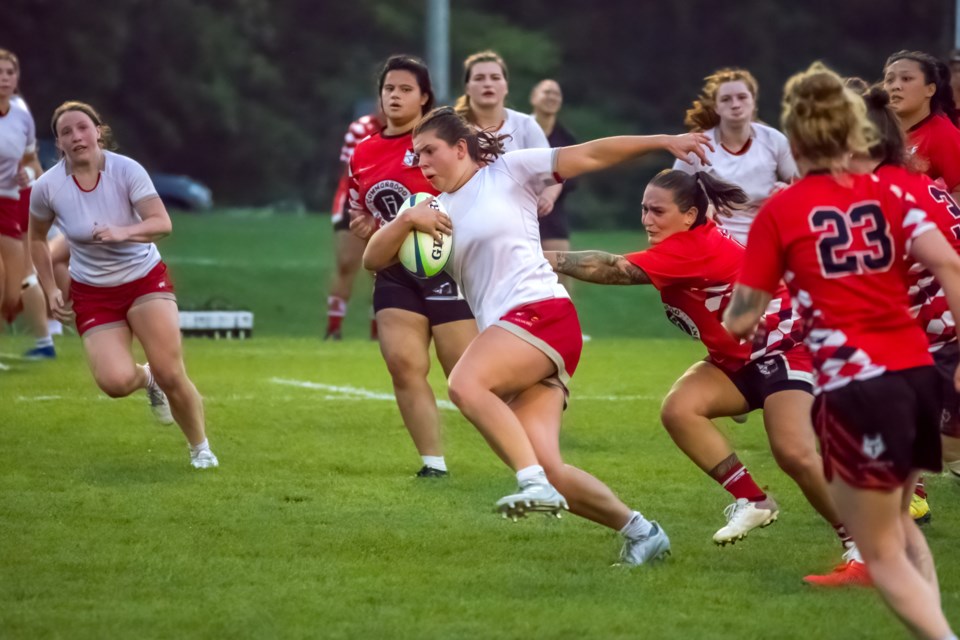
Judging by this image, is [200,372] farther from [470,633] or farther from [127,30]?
[127,30]

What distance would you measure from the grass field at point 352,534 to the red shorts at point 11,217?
3.73 feet

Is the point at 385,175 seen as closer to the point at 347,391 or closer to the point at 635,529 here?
the point at 635,529

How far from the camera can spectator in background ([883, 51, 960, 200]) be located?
24.8ft

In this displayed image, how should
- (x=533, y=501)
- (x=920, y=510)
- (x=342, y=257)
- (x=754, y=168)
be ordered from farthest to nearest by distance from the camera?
1. (x=342, y=257)
2. (x=754, y=168)
3. (x=920, y=510)
4. (x=533, y=501)

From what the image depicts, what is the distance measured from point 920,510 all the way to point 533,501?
7.67 feet

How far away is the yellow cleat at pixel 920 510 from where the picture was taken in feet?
24.1

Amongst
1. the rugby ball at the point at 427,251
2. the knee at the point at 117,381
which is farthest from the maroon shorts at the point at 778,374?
the knee at the point at 117,381

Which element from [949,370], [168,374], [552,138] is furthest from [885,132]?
[552,138]

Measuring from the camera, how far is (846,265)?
189 inches

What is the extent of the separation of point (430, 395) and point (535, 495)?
301 centimetres

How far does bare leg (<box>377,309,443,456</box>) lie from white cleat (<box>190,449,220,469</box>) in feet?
3.58

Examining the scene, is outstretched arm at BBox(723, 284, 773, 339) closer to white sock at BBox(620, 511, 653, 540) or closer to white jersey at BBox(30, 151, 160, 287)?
white sock at BBox(620, 511, 653, 540)

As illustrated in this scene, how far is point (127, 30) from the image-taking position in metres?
41.2

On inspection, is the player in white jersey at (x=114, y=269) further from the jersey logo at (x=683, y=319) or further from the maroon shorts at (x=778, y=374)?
the maroon shorts at (x=778, y=374)
